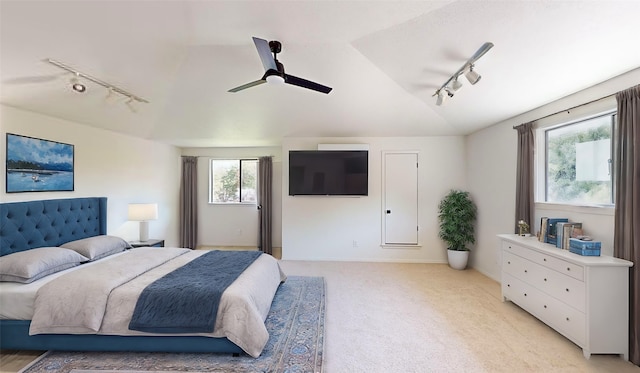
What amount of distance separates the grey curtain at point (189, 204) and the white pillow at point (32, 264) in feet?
11.2

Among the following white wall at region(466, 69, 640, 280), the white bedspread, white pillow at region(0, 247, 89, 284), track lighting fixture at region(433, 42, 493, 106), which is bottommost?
the white bedspread

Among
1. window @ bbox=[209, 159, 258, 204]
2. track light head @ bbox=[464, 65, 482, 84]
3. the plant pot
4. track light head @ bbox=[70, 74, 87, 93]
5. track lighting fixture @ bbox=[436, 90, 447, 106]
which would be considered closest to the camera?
track light head @ bbox=[464, 65, 482, 84]

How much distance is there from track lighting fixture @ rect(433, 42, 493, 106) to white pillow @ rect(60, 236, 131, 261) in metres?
4.49

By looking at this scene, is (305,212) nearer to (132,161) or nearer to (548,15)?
(132,161)

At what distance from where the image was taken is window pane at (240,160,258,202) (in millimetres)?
6457

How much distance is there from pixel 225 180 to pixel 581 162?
622cm

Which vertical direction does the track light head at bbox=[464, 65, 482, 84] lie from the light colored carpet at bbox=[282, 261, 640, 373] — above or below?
above

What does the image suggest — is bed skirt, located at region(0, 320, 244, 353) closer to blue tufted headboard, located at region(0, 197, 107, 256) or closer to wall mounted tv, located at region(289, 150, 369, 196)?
blue tufted headboard, located at region(0, 197, 107, 256)

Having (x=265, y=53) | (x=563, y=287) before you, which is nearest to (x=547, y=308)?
(x=563, y=287)

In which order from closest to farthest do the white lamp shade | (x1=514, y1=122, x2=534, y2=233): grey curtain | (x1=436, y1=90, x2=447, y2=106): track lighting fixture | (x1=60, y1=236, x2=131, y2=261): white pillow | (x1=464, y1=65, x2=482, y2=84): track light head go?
(x1=464, y1=65, x2=482, y2=84): track light head
(x1=60, y1=236, x2=131, y2=261): white pillow
(x1=436, y1=90, x2=447, y2=106): track lighting fixture
(x1=514, y1=122, x2=534, y2=233): grey curtain
the white lamp shade

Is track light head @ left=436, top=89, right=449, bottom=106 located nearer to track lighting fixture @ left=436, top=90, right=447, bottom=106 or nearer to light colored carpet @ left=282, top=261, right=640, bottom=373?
track lighting fixture @ left=436, top=90, right=447, bottom=106

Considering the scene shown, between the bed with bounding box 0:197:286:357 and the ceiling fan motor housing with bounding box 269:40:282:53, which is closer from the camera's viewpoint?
the bed with bounding box 0:197:286:357

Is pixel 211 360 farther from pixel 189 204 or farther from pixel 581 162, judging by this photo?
pixel 189 204

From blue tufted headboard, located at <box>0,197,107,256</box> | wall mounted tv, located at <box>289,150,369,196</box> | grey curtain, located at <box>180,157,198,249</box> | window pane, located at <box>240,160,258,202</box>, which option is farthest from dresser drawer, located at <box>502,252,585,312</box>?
grey curtain, located at <box>180,157,198,249</box>
